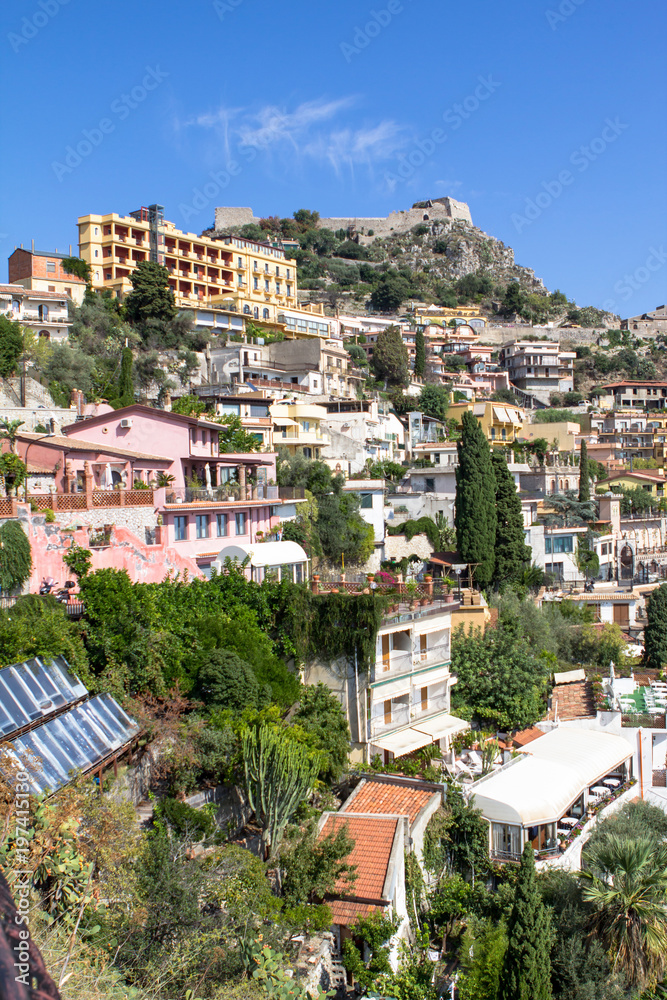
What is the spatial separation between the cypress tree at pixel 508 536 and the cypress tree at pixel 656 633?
604 cm

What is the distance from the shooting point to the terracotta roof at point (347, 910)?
14849mm

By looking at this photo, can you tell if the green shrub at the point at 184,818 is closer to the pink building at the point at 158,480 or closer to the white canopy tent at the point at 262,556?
the pink building at the point at 158,480

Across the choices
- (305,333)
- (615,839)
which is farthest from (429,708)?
(305,333)

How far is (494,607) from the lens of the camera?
102 feet

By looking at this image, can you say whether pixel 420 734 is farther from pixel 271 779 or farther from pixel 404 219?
pixel 404 219

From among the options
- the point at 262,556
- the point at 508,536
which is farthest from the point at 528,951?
the point at 508,536

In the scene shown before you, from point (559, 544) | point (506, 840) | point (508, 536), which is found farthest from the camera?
point (559, 544)

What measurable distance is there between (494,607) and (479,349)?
5986 cm

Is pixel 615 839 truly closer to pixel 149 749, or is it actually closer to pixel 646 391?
pixel 149 749

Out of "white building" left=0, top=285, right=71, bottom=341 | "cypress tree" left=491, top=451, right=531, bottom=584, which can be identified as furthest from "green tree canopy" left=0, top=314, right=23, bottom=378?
"cypress tree" left=491, top=451, right=531, bottom=584

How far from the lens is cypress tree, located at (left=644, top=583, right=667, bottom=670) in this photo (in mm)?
32469

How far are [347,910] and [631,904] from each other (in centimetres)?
575

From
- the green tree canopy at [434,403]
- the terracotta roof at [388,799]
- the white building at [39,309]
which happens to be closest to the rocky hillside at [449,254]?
the green tree canopy at [434,403]

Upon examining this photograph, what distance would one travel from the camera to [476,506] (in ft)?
114
